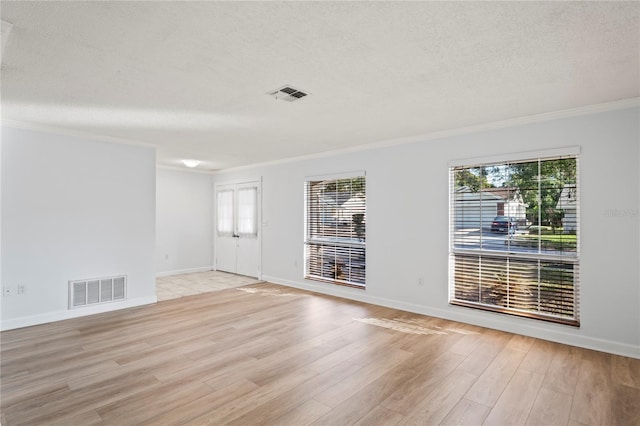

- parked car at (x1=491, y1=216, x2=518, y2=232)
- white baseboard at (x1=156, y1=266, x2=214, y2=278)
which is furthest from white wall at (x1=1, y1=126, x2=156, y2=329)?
parked car at (x1=491, y1=216, x2=518, y2=232)

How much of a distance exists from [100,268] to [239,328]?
2425mm

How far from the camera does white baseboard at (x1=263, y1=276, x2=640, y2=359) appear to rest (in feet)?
11.2

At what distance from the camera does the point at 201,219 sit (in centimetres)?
840

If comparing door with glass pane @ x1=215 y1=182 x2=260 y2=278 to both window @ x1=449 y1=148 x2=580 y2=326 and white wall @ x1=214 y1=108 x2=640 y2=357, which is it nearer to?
white wall @ x1=214 y1=108 x2=640 y2=357

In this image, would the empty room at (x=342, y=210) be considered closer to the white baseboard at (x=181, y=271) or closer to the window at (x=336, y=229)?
the window at (x=336, y=229)

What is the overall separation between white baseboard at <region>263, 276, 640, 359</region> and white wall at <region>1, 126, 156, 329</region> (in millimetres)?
3618

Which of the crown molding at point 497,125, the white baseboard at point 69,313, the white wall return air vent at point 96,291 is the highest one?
the crown molding at point 497,125

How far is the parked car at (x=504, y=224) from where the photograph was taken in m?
4.09

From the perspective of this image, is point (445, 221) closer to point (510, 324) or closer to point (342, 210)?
point (510, 324)

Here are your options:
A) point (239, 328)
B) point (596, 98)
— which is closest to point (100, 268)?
point (239, 328)

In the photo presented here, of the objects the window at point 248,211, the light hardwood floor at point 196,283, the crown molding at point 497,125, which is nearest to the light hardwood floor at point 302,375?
the light hardwood floor at point 196,283

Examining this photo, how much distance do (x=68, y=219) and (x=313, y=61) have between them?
4.22 metres

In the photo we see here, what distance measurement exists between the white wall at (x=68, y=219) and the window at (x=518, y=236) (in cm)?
475

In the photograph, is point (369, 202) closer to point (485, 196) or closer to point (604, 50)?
point (485, 196)
